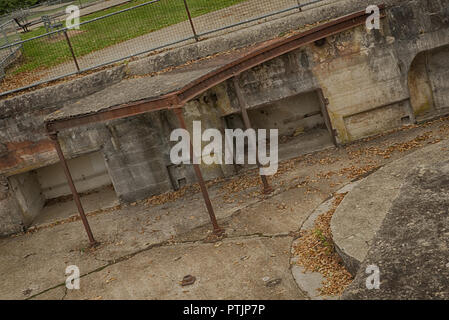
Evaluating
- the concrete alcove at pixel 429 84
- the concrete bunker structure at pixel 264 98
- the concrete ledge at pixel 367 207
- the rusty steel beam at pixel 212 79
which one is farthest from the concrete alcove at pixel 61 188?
the concrete alcove at pixel 429 84

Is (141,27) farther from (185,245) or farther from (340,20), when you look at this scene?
(185,245)

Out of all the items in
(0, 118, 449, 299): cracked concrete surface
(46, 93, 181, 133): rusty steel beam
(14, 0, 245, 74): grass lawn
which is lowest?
(0, 118, 449, 299): cracked concrete surface

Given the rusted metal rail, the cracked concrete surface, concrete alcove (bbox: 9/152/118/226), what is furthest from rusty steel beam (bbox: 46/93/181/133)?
concrete alcove (bbox: 9/152/118/226)

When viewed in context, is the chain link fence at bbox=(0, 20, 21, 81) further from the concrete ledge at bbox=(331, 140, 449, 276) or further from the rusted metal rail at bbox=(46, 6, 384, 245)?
the concrete ledge at bbox=(331, 140, 449, 276)

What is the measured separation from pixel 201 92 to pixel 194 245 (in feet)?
10.0

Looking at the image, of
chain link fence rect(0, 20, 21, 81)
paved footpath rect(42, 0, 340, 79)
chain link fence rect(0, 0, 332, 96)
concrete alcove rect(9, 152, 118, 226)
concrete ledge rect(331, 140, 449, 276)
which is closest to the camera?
concrete ledge rect(331, 140, 449, 276)

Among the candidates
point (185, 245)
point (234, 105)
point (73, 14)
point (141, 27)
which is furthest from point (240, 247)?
point (73, 14)

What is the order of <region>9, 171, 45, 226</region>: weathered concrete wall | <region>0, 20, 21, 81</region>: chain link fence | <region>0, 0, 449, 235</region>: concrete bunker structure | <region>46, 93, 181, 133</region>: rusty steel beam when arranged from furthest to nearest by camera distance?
<region>0, 20, 21, 81</region>: chain link fence
<region>9, 171, 45, 226</region>: weathered concrete wall
<region>0, 0, 449, 235</region>: concrete bunker structure
<region>46, 93, 181, 133</region>: rusty steel beam

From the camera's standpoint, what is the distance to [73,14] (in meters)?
23.4

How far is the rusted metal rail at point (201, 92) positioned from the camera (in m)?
9.82

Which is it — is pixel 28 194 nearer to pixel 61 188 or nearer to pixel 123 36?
pixel 61 188

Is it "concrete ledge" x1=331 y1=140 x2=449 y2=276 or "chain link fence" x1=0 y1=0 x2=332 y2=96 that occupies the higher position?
"chain link fence" x1=0 y1=0 x2=332 y2=96

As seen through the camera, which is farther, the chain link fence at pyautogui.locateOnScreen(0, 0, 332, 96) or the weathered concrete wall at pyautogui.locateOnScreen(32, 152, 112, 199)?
the weathered concrete wall at pyautogui.locateOnScreen(32, 152, 112, 199)

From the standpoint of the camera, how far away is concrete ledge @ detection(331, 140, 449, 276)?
7910 millimetres
